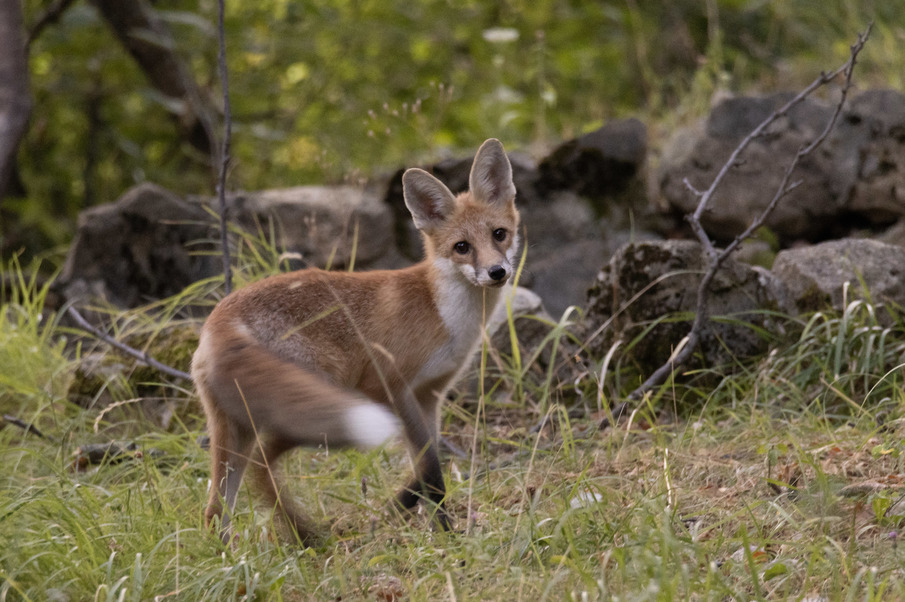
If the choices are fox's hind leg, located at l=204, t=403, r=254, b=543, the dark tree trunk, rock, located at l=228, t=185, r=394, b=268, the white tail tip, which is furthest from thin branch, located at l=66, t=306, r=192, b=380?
the dark tree trunk

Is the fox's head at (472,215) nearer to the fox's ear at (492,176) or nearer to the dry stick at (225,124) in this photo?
the fox's ear at (492,176)

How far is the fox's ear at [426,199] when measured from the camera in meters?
3.63

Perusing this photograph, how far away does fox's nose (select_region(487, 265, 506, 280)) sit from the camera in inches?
130

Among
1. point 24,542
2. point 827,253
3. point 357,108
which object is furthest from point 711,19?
point 24,542

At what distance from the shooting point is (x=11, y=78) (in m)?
4.12

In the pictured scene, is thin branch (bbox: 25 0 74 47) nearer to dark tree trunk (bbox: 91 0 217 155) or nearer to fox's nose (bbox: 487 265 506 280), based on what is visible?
dark tree trunk (bbox: 91 0 217 155)

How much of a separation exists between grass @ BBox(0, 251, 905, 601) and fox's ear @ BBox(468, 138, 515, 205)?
856 millimetres

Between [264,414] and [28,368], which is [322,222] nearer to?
[28,368]

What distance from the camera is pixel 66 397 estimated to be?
14.9ft

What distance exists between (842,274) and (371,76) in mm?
5828

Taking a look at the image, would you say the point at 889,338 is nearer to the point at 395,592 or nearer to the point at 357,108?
the point at 395,592

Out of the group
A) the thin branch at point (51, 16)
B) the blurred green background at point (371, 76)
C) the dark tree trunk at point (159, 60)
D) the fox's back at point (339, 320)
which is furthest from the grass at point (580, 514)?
the dark tree trunk at point (159, 60)

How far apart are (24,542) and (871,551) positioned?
257cm

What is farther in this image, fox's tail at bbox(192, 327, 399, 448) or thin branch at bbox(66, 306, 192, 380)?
thin branch at bbox(66, 306, 192, 380)
